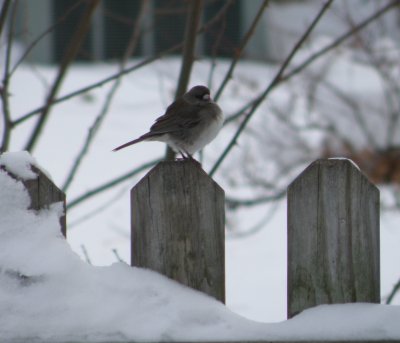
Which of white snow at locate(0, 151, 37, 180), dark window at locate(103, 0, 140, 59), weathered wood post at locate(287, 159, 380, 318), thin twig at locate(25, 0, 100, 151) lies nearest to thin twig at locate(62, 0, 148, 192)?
thin twig at locate(25, 0, 100, 151)

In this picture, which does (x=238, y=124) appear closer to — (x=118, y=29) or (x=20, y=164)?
(x=20, y=164)

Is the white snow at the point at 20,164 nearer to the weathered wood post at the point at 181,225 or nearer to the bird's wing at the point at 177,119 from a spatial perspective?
the weathered wood post at the point at 181,225

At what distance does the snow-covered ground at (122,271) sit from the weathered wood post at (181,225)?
1.9 inches

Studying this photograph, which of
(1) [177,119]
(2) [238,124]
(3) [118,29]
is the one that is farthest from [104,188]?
(3) [118,29]

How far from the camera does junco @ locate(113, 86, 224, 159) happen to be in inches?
107

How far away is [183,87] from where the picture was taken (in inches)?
96.2

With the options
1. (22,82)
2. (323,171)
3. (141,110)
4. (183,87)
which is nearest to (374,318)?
(323,171)

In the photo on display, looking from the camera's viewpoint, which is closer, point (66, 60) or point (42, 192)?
point (42, 192)

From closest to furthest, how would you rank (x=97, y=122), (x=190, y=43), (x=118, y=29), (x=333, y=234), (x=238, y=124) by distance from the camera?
(x=333, y=234) → (x=190, y=43) → (x=97, y=122) → (x=238, y=124) → (x=118, y=29)

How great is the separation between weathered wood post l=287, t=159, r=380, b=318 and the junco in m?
1.06

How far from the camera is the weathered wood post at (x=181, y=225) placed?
5.59 ft

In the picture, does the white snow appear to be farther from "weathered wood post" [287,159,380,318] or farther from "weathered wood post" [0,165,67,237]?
"weathered wood post" [287,159,380,318]

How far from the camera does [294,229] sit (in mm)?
1703

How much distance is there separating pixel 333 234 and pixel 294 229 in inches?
3.7
